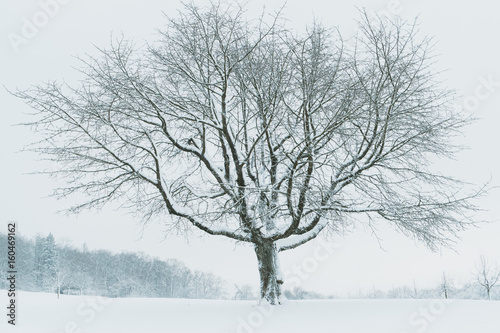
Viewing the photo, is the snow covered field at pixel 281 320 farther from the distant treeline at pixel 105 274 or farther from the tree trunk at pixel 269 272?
the distant treeline at pixel 105 274

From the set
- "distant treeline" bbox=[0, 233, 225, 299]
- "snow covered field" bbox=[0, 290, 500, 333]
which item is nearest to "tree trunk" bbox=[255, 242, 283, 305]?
"snow covered field" bbox=[0, 290, 500, 333]

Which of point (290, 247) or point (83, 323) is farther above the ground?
point (290, 247)

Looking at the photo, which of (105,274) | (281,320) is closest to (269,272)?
(281,320)

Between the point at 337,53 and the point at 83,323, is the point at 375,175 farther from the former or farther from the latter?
the point at 83,323

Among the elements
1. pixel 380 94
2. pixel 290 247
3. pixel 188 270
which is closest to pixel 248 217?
pixel 290 247

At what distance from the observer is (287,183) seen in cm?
923

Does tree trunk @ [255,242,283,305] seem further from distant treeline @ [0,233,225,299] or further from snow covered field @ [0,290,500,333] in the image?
distant treeline @ [0,233,225,299]

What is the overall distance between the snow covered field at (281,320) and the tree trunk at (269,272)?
2.66 feet

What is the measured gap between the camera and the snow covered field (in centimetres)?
658

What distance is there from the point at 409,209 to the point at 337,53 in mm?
3820

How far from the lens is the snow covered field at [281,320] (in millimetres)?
6582

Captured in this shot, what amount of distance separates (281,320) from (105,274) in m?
55.2

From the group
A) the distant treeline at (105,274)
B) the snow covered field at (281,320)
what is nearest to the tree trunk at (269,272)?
the snow covered field at (281,320)

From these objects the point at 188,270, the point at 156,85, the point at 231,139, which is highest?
the point at 156,85
